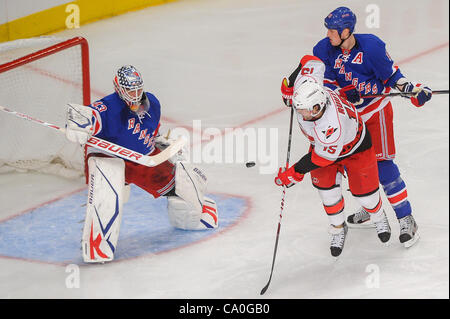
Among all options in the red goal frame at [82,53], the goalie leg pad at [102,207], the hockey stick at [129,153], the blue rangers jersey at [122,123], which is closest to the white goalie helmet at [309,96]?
the hockey stick at [129,153]

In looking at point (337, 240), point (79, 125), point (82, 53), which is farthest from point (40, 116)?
point (337, 240)

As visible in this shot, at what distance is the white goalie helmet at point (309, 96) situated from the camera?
3.98 metres

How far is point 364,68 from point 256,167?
1.48 meters

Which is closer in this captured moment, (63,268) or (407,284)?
(407,284)

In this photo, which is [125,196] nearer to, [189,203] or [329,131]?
[189,203]

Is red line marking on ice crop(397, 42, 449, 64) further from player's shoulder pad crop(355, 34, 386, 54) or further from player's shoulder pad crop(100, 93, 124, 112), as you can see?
player's shoulder pad crop(100, 93, 124, 112)

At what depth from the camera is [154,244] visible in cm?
481

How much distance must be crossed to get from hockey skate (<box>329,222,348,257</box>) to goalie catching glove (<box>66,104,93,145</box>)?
1258 millimetres

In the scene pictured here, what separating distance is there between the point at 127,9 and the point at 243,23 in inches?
43.8

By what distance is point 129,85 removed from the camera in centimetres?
445

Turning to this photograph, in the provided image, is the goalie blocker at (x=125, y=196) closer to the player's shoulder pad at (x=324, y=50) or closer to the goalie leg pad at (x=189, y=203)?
the goalie leg pad at (x=189, y=203)

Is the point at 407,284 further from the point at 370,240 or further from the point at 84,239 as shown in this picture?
the point at 84,239

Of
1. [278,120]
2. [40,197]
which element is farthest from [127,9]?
[40,197]

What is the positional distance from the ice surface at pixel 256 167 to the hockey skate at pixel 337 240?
0.05 meters
